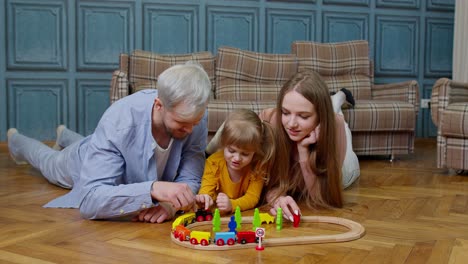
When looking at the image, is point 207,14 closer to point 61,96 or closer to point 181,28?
point 181,28

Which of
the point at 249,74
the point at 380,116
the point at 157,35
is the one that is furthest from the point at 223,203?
the point at 157,35

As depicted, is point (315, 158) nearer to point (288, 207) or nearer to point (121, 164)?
point (288, 207)

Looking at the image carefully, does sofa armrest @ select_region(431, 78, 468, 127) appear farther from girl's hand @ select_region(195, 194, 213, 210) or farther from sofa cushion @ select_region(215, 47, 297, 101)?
girl's hand @ select_region(195, 194, 213, 210)

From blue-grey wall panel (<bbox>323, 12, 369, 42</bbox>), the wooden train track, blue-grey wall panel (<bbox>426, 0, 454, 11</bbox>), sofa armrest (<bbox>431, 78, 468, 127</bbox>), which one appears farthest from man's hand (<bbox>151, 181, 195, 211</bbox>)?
blue-grey wall panel (<bbox>426, 0, 454, 11</bbox>)

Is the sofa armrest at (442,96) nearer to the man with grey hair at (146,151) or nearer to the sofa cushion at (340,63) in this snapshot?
the sofa cushion at (340,63)

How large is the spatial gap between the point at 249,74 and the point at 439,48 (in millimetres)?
2045

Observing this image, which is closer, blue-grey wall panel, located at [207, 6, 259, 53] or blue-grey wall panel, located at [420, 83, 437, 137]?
blue-grey wall panel, located at [207, 6, 259, 53]

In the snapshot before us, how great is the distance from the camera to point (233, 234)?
162 cm

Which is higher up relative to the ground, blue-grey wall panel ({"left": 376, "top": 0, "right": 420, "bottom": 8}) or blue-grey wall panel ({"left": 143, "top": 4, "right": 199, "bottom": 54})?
blue-grey wall panel ({"left": 376, "top": 0, "right": 420, "bottom": 8})

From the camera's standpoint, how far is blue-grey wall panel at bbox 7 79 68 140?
427cm

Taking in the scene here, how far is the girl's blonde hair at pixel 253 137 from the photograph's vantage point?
2021 mm

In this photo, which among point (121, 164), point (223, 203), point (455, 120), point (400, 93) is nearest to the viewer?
point (121, 164)

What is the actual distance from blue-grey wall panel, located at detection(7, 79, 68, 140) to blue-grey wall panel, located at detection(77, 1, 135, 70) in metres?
0.29

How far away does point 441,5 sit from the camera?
16.4 feet
